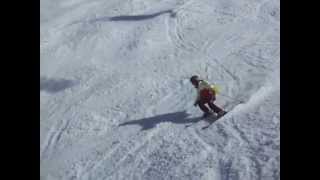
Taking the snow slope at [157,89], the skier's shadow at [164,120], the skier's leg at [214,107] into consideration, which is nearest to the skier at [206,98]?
the skier's leg at [214,107]

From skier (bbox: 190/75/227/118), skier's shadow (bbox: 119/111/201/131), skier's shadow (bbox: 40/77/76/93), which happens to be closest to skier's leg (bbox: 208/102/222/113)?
skier (bbox: 190/75/227/118)

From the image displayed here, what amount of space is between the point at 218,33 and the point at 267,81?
118 inches

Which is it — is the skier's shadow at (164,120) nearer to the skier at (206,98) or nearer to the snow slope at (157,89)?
the snow slope at (157,89)

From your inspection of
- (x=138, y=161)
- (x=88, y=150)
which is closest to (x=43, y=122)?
(x=88, y=150)

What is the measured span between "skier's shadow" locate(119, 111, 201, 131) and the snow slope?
2cm

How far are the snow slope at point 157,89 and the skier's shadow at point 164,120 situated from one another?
0.07 feet

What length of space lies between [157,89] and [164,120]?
1.22m

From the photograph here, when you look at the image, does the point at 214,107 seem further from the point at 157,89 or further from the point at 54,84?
the point at 54,84

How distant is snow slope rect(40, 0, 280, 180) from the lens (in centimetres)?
976

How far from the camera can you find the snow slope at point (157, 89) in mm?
9758

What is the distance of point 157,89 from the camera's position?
12.1 metres
